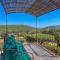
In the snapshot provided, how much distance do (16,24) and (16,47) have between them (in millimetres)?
6852

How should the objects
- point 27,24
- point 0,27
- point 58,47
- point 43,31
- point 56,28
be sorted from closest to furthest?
point 58,47
point 56,28
point 0,27
point 43,31
point 27,24

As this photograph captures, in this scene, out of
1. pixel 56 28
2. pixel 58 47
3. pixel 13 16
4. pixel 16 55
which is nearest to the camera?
pixel 16 55

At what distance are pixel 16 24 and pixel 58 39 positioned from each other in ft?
13.1

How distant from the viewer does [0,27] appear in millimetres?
8883

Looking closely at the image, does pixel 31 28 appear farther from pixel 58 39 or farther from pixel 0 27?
pixel 58 39

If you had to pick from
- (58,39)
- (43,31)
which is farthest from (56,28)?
(43,31)

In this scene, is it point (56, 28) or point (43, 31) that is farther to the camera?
point (43, 31)

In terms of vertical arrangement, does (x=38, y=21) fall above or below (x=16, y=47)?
above

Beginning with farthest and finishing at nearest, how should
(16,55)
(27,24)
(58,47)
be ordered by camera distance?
(27,24), (58,47), (16,55)

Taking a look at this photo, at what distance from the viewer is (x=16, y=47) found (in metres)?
4.41

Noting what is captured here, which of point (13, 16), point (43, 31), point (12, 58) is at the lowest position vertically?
point (12, 58)

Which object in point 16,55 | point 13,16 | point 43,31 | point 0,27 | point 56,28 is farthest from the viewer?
point 13,16

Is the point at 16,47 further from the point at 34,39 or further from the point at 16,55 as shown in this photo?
the point at 34,39

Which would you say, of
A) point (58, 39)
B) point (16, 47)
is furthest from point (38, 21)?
point (16, 47)
